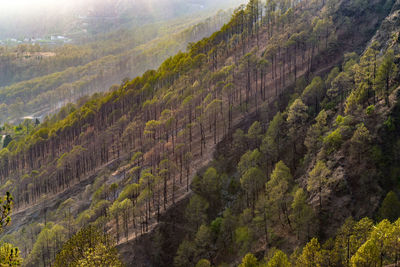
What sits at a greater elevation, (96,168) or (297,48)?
(297,48)

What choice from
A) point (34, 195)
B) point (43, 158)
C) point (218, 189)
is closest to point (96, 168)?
point (34, 195)

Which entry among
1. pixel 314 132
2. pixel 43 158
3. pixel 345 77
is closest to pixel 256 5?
pixel 345 77

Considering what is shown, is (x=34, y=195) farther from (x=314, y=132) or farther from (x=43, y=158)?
(x=314, y=132)

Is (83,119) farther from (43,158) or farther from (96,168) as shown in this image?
(96,168)

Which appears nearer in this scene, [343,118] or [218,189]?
[343,118]

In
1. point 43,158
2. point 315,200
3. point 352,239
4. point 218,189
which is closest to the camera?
point 352,239

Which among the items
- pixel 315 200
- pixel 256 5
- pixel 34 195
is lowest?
pixel 34 195

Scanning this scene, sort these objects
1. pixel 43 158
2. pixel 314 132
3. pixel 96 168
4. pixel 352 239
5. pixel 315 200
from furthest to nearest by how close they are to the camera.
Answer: pixel 43 158, pixel 96 168, pixel 314 132, pixel 315 200, pixel 352 239
